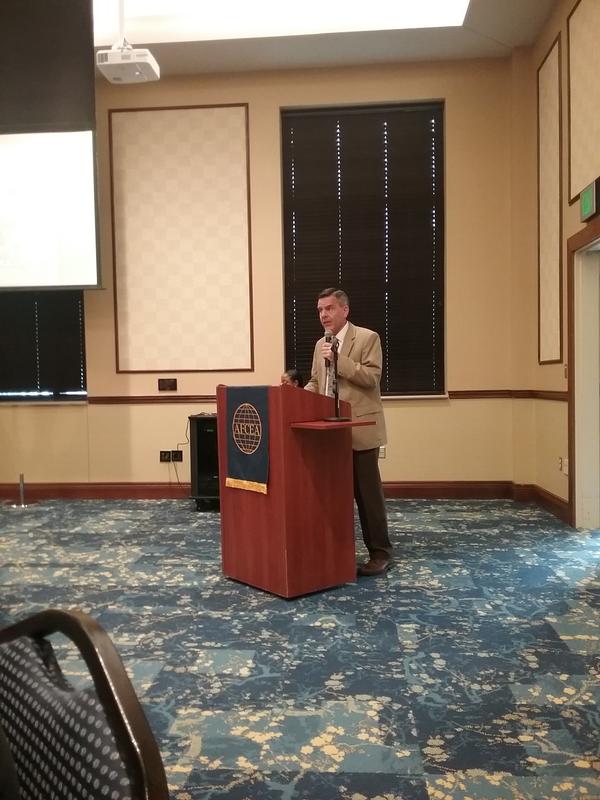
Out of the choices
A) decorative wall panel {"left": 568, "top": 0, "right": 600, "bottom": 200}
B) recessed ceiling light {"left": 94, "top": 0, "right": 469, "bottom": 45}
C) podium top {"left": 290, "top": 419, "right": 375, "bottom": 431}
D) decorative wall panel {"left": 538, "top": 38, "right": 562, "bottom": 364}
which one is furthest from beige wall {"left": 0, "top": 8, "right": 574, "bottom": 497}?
podium top {"left": 290, "top": 419, "right": 375, "bottom": 431}

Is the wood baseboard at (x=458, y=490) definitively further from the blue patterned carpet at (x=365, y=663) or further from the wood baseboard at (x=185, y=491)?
the blue patterned carpet at (x=365, y=663)

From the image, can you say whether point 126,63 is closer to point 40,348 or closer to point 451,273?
point 40,348

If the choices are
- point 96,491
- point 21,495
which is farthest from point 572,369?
point 21,495

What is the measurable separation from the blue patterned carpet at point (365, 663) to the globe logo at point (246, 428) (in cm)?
76

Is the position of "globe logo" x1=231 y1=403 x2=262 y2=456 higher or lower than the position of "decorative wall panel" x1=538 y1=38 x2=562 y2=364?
lower

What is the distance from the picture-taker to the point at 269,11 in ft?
17.7

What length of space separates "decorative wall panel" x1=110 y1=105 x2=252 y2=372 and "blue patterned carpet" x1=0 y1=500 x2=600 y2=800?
2212 mm

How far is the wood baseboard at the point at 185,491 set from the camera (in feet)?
19.0

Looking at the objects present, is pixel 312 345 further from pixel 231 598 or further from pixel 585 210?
pixel 231 598

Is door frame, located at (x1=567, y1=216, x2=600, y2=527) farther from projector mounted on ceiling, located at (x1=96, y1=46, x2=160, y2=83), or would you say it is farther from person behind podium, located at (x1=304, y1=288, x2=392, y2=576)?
projector mounted on ceiling, located at (x1=96, y1=46, x2=160, y2=83)

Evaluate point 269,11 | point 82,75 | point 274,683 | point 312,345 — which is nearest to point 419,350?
point 312,345

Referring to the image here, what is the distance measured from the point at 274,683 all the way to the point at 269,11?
17.2 ft

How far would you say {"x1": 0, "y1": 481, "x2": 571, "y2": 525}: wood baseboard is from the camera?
5797 millimetres

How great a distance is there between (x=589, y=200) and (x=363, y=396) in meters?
2.07
